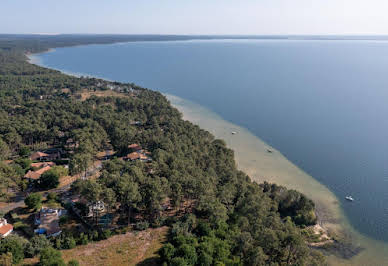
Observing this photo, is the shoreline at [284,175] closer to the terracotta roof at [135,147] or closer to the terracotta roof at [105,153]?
the terracotta roof at [135,147]

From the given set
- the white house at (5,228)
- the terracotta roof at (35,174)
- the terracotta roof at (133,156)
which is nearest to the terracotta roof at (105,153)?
the terracotta roof at (133,156)

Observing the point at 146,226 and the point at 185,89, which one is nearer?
the point at 146,226

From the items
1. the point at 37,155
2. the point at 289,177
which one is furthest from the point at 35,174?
the point at 289,177

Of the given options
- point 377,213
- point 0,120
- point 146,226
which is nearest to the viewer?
point 146,226

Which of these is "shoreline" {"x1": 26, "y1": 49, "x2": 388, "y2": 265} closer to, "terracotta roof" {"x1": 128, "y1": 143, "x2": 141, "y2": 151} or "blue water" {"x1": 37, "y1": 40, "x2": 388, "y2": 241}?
"blue water" {"x1": 37, "y1": 40, "x2": 388, "y2": 241}

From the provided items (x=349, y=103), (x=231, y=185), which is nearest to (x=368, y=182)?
(x=231, y=185)

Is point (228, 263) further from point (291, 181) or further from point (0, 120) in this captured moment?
point (0, 120)

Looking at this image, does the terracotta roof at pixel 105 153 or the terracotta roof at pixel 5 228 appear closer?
the terracotta roof at pixel 5 228
